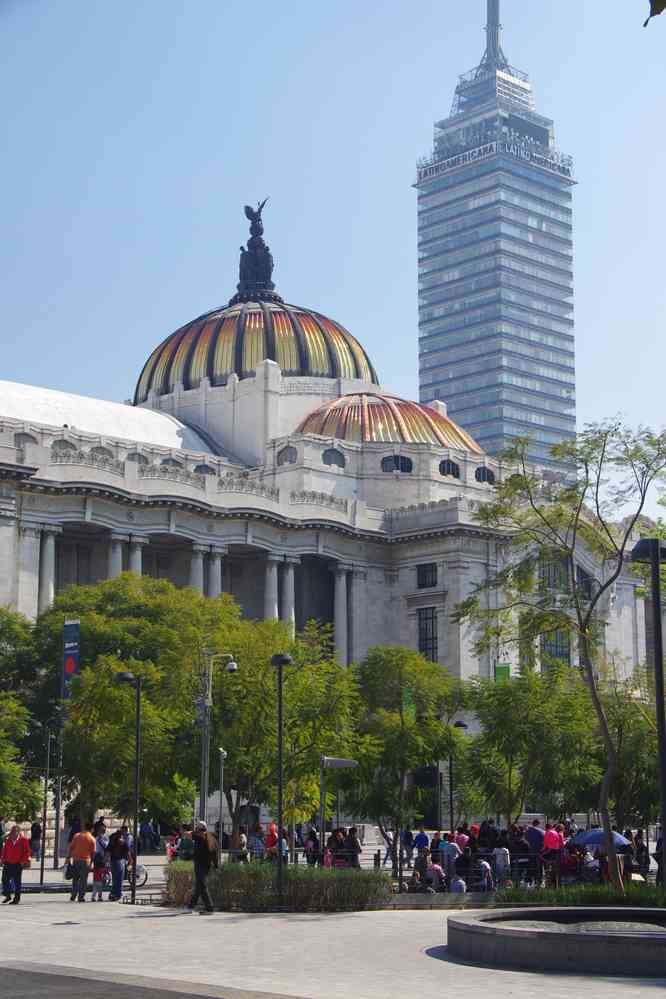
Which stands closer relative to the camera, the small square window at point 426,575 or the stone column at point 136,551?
the stone column at point 136,551

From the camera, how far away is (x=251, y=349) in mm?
117688

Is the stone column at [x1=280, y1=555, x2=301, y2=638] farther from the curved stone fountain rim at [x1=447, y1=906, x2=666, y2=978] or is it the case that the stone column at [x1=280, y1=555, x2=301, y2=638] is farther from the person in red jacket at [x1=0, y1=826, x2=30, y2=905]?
the curved stone fountain rim at [x1=447, y1=906, x2=666, y2=978]

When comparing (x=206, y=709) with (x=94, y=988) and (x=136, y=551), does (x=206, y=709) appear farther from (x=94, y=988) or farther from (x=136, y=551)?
(x=136, y=551)

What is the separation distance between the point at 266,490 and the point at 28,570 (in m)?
18.3

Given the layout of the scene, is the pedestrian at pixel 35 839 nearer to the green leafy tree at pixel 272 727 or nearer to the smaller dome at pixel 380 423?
the green leafy tree at pixel 272 727

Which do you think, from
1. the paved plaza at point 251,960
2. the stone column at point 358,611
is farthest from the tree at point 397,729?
the paved plaza at point 251,960

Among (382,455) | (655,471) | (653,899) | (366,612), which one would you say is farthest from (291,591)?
(653,899)

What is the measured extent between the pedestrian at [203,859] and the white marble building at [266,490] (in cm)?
4459

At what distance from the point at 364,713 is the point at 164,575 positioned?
90.1 ft

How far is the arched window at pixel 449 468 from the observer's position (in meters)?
109

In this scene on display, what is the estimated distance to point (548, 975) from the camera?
23.0 metres

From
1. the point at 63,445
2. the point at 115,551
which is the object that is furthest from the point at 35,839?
the point at 63,445

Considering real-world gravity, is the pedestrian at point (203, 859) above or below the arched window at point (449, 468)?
below

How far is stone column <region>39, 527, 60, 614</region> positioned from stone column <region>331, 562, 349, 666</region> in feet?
68.1
